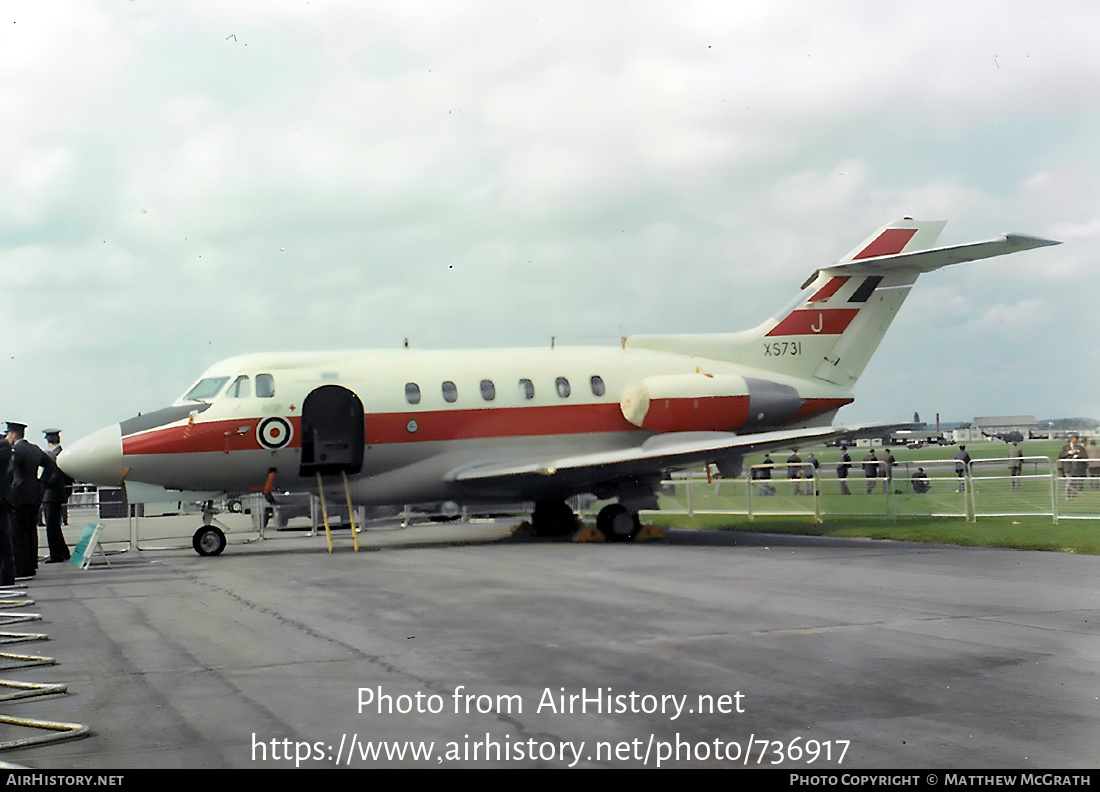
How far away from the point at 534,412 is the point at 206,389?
610 cm

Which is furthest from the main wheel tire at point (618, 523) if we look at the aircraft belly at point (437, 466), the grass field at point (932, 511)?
the grass field at point (932, 511)

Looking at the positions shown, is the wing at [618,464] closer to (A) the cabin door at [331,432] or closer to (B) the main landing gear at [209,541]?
(A) the cabin door at [331,432]

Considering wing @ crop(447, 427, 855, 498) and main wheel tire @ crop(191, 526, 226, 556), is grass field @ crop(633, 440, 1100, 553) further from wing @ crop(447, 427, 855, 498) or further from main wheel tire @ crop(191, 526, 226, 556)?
main wheel tire @ crop(191, 526, 226, 556)

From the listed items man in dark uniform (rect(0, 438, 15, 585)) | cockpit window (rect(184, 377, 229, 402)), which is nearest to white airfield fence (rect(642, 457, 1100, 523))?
cockpit window (rect(184, 377, 229, 402))

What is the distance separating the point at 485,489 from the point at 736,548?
16.8 feet

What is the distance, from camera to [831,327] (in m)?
22.1

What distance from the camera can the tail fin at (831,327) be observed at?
71.9ft

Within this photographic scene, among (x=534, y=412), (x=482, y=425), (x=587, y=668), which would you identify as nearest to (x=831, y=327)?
(x=534, y=412)

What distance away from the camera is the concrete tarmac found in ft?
17.4

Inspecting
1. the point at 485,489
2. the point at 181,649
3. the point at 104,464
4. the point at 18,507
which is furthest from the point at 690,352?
the point at 181,649

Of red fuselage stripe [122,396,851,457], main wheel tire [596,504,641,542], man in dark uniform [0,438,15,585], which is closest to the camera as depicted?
man in dark uniform [0,438,15,585]

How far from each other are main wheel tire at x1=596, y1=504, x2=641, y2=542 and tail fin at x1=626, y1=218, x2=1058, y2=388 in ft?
12.6

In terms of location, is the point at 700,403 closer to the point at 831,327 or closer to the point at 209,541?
the point at 831,327

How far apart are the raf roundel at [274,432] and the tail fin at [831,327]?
290 inches
